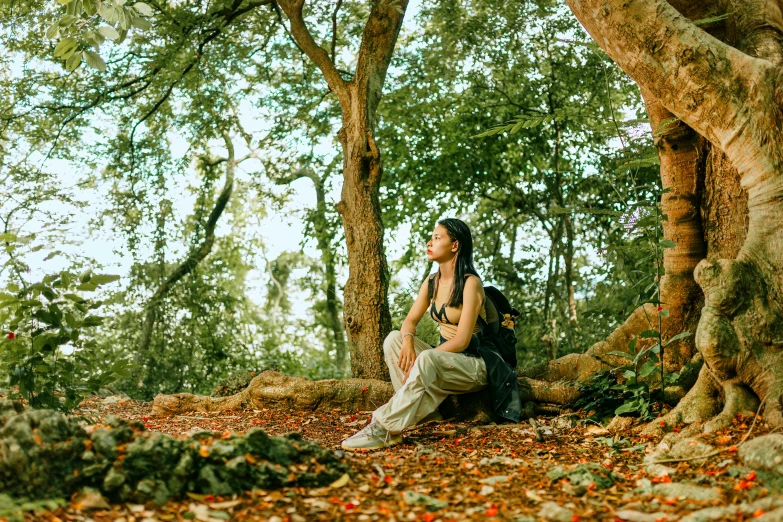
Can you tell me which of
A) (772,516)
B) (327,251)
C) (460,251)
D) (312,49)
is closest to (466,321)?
(460,251)

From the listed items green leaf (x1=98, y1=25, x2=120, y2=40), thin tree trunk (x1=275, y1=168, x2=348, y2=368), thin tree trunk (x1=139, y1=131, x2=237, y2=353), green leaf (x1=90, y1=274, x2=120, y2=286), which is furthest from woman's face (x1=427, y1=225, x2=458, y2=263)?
thin tree trunk (x1=139, y1=131, x2=237, y2=353)

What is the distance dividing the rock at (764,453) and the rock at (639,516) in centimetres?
74

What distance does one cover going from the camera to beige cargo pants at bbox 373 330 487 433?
4.98 metres

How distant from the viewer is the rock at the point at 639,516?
10.4ft

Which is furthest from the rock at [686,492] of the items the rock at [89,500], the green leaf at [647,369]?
the rock at [89,500]

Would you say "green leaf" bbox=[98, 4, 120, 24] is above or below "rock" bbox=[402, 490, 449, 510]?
above

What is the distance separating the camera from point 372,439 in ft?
16.1

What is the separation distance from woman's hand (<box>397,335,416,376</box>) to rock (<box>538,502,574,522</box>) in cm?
224

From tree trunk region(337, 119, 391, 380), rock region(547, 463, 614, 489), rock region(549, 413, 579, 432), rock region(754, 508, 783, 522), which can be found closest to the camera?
rock region(754, 508, 783, 522)

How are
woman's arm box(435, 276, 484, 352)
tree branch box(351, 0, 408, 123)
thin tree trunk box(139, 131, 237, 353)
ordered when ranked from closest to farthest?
1. woman's arm box(435, 276, 484, 352)
2. tree branch box(351, 0, 408, 123)
3. thin tree trunk box(139, 131, 237, 353)

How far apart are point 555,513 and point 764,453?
1237mm

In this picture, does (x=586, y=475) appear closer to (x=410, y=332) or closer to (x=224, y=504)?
(x=224, y=504)

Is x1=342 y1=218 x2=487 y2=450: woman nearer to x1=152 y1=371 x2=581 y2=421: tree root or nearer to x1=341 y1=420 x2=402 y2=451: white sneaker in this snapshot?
x1=341 y1=420 x2=402 y2=451: white sneaker

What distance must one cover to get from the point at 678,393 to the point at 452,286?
1881 millimetres
